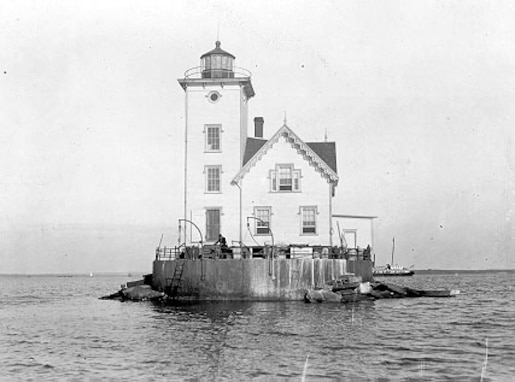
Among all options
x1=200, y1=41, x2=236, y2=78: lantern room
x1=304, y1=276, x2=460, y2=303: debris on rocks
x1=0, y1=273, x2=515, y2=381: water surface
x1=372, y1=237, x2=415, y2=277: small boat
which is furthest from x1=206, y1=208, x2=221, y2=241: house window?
x1=372, y1=237, x2=415, y2=277: small boat

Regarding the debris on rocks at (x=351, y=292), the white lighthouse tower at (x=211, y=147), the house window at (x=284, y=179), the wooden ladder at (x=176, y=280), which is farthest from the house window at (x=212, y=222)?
the debris on rocks at (x=351, y=292)

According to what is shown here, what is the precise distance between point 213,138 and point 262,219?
234 inches

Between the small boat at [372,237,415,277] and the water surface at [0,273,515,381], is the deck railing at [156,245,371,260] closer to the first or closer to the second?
the water surface at [0,273,515,381]

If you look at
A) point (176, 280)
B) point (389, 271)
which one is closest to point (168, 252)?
point (176, 280)

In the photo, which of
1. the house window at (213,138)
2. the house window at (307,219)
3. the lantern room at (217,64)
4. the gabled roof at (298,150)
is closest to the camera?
the gabled roof at (298,150)

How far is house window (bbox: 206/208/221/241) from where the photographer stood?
42.4 metres

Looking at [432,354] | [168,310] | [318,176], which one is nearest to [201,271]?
[168,310]

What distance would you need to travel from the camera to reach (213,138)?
141 ft

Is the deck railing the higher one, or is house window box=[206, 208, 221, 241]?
house window box=[206, 208, 221, 241]

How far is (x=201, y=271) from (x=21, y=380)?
20.4 meters

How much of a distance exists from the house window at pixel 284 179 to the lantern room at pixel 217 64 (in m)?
6.86

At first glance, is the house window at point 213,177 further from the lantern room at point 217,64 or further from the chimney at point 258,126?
the lantern room at point 217,64

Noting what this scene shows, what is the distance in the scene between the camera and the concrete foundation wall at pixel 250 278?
1481 inches

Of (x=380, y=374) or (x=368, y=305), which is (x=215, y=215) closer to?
(x=368, y=305)
